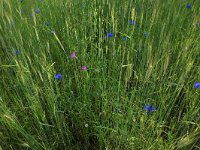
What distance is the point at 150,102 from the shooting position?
129 centimetres

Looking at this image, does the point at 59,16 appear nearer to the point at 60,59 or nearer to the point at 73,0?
the point at 73,0

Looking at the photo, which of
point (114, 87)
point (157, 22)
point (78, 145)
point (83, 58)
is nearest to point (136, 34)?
point (157, 22)

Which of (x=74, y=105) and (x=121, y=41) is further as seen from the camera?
(x=121, y=41)

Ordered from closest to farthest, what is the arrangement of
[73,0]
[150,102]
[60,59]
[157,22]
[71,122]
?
[150,102] < [71,122] < [60,59] < [157,22] < [73,0]

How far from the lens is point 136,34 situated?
1656mm

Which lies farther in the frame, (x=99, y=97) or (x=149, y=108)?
(x=99, y=97)

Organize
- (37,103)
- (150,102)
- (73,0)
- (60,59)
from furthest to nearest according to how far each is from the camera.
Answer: (73,0)
(60,59)
(150,102)
(37,103)

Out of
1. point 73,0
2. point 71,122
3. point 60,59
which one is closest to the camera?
point 71,122

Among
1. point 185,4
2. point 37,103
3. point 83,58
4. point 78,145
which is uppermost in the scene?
point 185,4

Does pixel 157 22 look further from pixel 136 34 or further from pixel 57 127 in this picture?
pixel 57 127

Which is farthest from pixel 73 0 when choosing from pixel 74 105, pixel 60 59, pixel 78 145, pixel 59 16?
pixel 78 145

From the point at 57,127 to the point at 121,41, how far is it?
59cm

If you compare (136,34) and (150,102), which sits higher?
(136,34)

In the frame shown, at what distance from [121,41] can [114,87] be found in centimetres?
41
